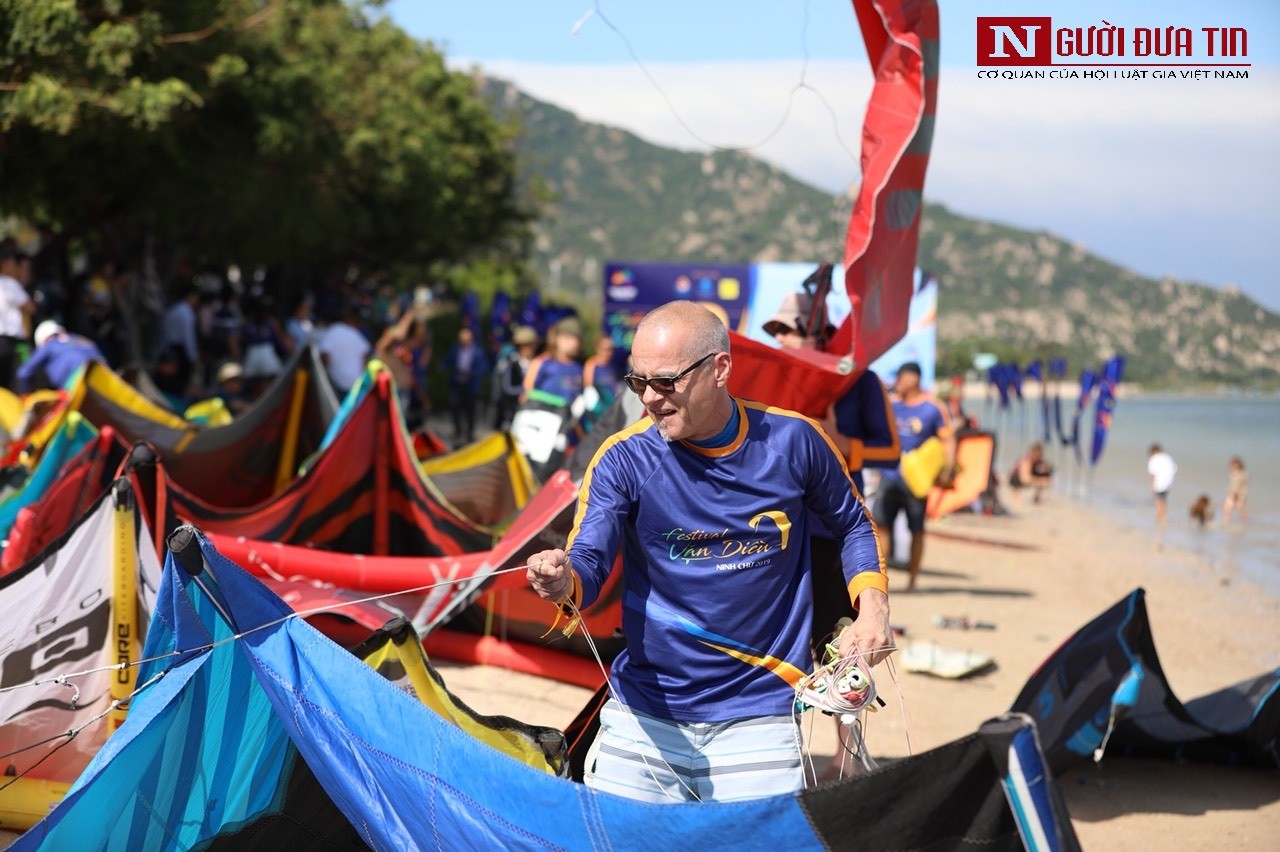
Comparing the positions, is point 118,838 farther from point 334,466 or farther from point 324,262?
point 324,262

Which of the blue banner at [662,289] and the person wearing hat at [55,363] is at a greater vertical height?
the blue banner at [662,289]

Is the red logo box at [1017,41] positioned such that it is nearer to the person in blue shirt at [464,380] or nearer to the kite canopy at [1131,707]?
the kite canopy at [1131,707]

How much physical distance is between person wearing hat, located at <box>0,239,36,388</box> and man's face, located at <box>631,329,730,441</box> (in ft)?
32.2

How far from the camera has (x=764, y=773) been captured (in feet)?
11.0

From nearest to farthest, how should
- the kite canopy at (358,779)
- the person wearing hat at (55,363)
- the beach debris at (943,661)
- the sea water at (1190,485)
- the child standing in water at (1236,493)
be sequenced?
1. the kite canopy at (358,779)
2. the beach debris at (943,661)
3. the person wearing hat at (55,363)
4. the sea water at (1190,485)
5. the child standing in water at (1236,493)

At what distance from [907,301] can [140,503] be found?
3.19 metres

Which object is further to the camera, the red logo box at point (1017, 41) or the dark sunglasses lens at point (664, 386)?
the red logo box at point (1017, 41)

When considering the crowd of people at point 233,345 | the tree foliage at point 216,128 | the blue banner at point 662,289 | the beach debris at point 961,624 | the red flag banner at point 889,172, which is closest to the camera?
the red flag banner at point 889,172

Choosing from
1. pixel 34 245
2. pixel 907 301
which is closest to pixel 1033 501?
pixel 34 245

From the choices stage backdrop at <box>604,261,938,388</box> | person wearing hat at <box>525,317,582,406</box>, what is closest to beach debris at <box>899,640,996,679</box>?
person wearing hat at <box>525,317,582,406</box>

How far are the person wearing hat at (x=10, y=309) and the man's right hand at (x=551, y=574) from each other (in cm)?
990

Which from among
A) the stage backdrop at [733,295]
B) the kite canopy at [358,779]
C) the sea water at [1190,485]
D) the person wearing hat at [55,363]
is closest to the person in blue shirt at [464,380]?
the stage backdrop at [733,295]

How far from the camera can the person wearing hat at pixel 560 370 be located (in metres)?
11.5

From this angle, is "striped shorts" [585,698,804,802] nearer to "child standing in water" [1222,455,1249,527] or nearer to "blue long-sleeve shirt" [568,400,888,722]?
"blue long-sleeve shirt" [568,400,888,722]
